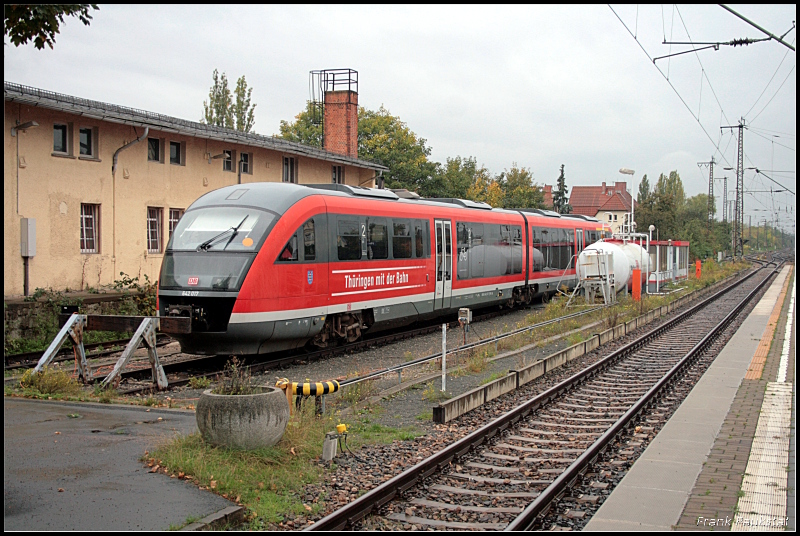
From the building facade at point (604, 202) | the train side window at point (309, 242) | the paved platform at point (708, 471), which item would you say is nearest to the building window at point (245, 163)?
the train side window at point (309, 242)

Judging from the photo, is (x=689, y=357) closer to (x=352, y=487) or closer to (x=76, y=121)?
(x=352, y=487)

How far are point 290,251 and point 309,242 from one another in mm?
630

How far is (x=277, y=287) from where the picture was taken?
532 inches

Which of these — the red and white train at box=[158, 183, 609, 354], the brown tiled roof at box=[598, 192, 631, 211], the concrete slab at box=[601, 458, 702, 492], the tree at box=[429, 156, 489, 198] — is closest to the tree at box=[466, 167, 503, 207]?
the tree at box=[429, 156, 489, 198]

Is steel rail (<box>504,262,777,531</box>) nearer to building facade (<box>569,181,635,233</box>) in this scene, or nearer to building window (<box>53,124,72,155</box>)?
building window (<box>53,124,72,155</box>)

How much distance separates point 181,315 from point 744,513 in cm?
950

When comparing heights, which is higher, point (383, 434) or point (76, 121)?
point (76, 121)

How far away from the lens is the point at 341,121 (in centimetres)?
3822

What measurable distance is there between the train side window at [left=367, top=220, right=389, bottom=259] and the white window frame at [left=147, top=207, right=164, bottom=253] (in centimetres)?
898

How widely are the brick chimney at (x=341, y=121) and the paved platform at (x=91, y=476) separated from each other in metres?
29.6

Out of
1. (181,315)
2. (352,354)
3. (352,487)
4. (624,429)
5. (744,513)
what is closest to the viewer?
(744,513)

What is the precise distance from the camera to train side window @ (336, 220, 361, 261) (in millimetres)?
15312

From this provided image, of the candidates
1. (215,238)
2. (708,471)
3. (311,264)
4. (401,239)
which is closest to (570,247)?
(401,239)

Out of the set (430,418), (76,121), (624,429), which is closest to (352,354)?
(430,418)
